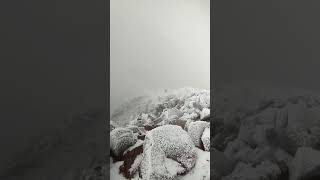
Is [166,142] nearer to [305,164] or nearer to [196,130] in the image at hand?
A: [196,130]

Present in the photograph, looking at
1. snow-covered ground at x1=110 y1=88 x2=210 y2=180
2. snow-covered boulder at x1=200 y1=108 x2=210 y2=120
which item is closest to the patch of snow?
snow-covered ground at x1=110 y1=88 x2=210 y2=180

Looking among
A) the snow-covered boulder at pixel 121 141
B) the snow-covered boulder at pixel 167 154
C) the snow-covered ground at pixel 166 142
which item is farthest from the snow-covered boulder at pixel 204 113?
the snow-covered boulder at pixel 121 141

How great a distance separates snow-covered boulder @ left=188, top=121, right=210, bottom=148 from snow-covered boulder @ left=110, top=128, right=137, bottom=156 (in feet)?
0.67

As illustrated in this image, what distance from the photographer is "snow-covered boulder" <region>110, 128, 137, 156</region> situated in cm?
110

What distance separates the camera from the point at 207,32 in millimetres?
1578

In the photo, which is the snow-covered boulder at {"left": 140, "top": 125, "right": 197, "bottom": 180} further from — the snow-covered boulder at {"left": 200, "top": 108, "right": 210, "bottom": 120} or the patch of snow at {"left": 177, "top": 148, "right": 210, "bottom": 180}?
the snow-covered boulder at {"left": 200, "top": 108, "right": 210, "bottom": 120}

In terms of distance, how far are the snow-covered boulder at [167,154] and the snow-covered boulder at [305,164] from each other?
0.31m

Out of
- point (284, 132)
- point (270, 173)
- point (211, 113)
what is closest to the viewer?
point (270, 173)

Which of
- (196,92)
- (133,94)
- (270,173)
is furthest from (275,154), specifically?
(133,94)

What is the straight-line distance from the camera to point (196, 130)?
1123mm

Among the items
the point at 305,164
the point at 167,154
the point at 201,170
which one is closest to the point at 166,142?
the point at 167,154

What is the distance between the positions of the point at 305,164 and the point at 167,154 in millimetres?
422
